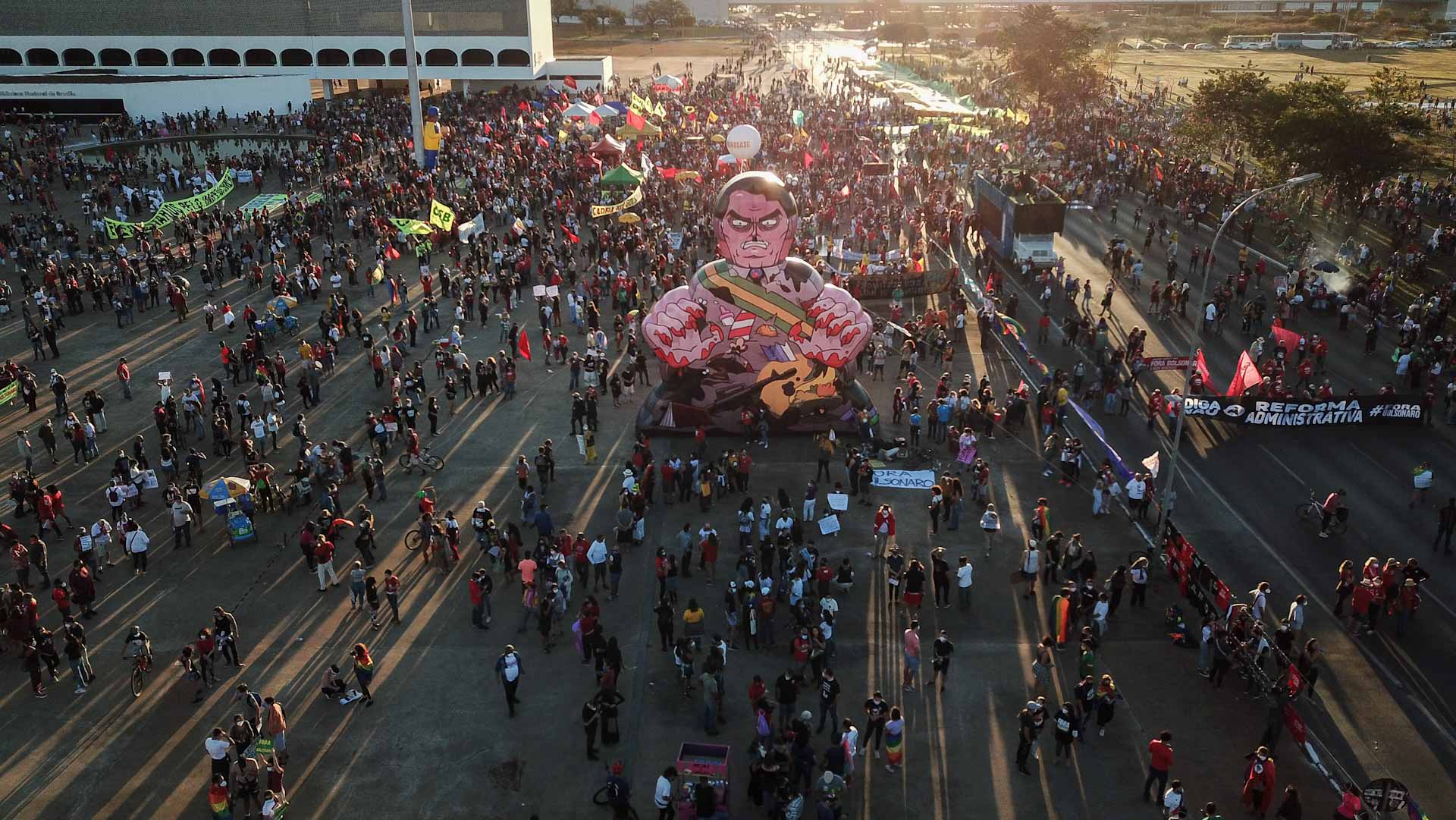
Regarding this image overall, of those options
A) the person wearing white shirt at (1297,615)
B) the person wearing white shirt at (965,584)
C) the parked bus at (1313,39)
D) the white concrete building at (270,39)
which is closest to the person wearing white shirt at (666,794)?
the person wearing white shirt at (965,584)

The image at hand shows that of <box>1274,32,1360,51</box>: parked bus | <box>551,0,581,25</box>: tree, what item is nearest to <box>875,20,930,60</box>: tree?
<box>1274,32,1360,51</box>: parked bus

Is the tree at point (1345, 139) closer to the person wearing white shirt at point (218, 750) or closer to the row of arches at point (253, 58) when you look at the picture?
the person wearing white shirt at point (218, 750)

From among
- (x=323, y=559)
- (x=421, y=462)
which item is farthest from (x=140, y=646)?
(x=421, y=462)

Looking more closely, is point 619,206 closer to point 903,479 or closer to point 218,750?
point 903,479

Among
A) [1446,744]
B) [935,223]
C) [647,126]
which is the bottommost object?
[1446,744]

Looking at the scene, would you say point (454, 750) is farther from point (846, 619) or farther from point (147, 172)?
point (147, 172)

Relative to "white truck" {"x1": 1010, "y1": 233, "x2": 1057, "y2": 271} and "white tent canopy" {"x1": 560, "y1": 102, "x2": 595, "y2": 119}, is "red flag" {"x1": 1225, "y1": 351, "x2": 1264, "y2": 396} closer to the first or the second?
"white truck" {"x1": 1010, "y1": 233, "x2": 1057, "y2": 271}

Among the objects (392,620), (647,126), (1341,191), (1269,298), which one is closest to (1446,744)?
(392,620)
